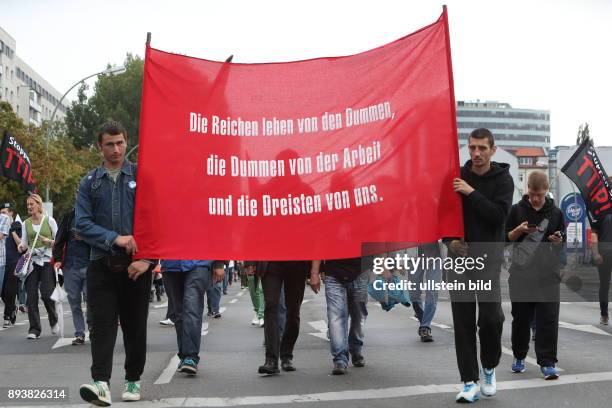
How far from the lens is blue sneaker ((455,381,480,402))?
7.04 meters

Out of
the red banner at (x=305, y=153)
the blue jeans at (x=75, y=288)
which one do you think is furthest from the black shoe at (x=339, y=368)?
the blue jeans at (x=75, y=288)

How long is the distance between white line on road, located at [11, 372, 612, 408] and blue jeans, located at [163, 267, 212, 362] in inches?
28.6

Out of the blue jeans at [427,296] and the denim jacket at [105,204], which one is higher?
the denim jacket at [105,204]

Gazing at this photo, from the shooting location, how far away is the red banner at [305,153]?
716cm

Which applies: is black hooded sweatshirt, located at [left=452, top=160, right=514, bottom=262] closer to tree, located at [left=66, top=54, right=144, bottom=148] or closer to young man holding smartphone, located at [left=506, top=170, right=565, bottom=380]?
young man holding smartphone, located at [left=506, top=170, right=565, bottom=380]

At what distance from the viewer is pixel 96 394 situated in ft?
21.9

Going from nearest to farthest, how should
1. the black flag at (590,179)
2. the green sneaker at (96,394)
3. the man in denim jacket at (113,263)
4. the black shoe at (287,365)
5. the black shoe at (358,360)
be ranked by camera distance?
the green sneaker at (96,394) → the man in denim jacket at (113,263) → the black shoe at (287,365) → the black shoe at (358,360) → the black flag at (590,179)

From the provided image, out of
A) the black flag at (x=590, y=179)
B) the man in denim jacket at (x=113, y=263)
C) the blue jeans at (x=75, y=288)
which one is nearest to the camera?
the man in denim jacket at (x=113, y=263)

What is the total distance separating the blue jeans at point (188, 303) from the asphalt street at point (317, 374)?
→ 27 centimetres

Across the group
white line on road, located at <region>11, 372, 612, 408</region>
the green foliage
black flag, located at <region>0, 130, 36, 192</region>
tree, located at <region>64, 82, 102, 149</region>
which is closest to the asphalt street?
white line on road, located at <region>11, 372, 612, 408</region>

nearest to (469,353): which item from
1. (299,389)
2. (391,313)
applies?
(299,389)

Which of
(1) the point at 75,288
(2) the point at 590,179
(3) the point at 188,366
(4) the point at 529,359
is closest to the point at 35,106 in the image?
(2) the point at 590,179

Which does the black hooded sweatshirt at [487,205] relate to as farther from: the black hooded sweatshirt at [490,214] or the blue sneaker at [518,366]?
the blue sneaker at [518,366]

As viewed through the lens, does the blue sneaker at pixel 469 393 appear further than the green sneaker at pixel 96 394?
Yes
